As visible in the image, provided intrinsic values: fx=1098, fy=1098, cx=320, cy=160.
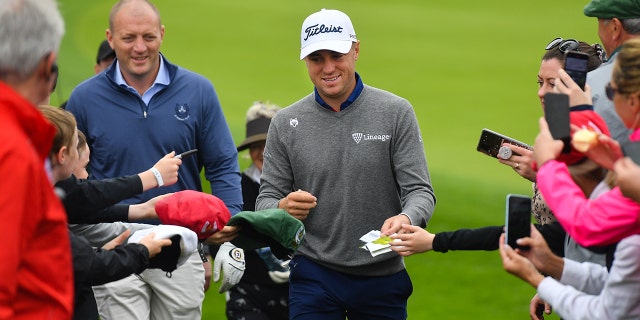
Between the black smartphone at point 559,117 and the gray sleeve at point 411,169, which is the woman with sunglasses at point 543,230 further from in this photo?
the gray sleeve at point 411,169

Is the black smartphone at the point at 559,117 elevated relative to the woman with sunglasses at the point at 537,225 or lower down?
elevated

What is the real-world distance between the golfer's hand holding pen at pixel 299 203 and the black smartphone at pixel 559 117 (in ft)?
6.33

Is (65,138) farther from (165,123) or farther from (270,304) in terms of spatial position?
(270,304)

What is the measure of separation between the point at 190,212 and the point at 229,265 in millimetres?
1180

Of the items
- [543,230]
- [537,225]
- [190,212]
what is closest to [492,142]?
[537,225]

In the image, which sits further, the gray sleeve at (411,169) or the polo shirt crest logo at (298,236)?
the gray sleeve at (411,169)

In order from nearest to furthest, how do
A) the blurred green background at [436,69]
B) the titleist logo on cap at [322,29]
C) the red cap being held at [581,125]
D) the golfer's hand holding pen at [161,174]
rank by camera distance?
the red cap being held at [581,125]
the golfer's hand holding pen at [161,174]
the titleist logo on cap at [322,29]
the blurred green background at [436,69]

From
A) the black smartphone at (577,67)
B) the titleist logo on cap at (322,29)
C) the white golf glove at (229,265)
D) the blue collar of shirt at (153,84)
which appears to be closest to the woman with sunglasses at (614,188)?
the black smartphone at (577,67)

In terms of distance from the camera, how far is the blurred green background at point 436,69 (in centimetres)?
1032

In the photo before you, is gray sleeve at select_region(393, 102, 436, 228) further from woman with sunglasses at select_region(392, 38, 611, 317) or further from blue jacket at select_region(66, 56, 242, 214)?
blue jacket at select_region(66, 56, 242, 214)

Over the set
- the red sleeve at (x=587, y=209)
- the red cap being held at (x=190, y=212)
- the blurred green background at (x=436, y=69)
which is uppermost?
the red sleeve at (x=587, y=209)

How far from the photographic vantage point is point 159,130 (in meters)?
6.72

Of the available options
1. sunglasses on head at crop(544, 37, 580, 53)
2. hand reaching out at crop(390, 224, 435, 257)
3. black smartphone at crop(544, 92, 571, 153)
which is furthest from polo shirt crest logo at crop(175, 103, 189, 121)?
black smartphone at crop(544, 92, 571, 153)

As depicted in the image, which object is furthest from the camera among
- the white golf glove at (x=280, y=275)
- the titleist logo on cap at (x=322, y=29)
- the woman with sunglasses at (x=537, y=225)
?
the white golf glove at (x=280, y=275)
